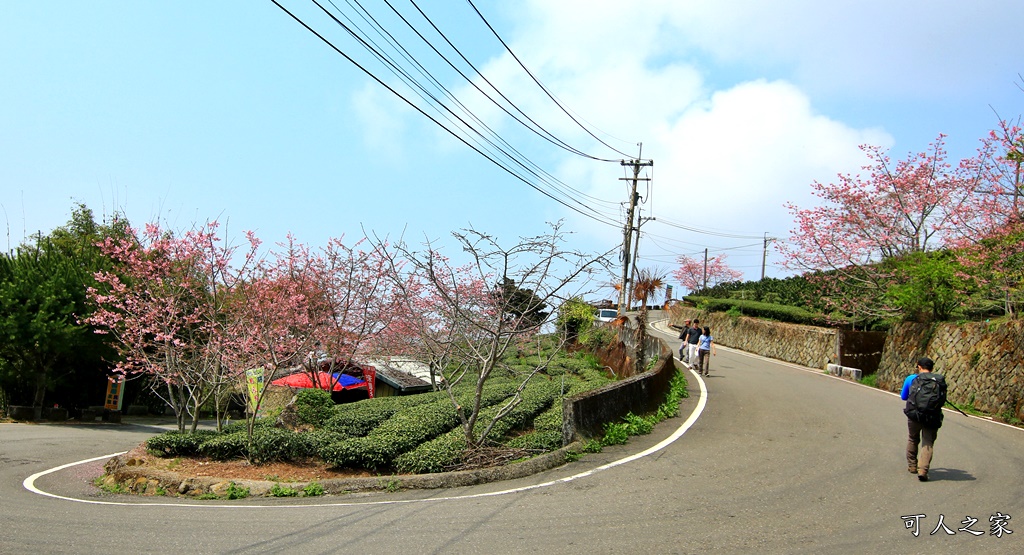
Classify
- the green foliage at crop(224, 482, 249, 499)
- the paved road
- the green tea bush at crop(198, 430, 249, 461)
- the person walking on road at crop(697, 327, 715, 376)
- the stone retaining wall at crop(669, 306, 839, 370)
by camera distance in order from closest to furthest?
the paved road
the green foliage at crop(224, 482, 249, 499)
the green tea bush at crop(198, 430, 249, 461)
the person walking on road at crop(697, 327, 715, 376)
the stone retaining wall at crop(669, 306, 839, 370)

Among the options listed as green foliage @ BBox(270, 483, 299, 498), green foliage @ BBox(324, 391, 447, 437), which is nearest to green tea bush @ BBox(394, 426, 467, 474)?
green foliage @ BBox(270, 483, 299, 498)

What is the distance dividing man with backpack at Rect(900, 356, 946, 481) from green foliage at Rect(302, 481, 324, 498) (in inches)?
307

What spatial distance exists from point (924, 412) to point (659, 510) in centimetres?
375

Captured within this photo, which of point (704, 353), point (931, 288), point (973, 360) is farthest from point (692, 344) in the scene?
point (973, 360)

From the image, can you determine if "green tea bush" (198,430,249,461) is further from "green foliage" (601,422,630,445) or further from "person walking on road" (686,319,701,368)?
"person walking on road" (686,319,701,368)

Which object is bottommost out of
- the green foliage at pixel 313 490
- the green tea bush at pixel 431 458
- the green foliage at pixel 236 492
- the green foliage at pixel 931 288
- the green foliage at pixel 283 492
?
the green foliage at pixel 236 492

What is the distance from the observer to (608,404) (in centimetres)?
1266

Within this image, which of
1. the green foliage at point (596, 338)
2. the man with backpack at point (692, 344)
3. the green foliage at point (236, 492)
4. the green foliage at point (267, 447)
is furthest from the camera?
the green foliage at point (596, 338)

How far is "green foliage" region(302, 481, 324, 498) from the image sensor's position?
34.3 ft

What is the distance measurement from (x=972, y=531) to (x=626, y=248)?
19.9 metres

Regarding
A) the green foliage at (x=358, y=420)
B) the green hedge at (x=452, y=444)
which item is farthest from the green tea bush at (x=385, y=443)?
the green foliage at (x=358, y=420)

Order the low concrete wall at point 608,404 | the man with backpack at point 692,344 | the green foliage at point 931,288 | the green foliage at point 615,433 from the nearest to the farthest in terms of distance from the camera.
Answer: the low concrete wall at point 608,404
the green foliage at point 615,433
the green foliage at point 931,288
the man with backpack at point 692,344

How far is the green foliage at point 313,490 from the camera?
10.5m

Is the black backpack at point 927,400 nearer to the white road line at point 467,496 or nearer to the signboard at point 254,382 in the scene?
the white road line at point 467,496
